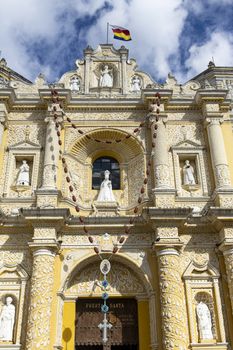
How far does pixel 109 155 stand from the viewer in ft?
43.0

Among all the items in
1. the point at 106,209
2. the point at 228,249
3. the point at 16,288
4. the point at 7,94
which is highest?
the point at 7,94

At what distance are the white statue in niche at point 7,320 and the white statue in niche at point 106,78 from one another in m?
7.55

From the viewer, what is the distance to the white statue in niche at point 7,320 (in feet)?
30.9

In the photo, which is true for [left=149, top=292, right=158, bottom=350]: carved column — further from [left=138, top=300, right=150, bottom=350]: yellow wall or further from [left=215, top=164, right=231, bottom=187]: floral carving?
[left=215, top=164, right=231, bottom=187]: floral carving

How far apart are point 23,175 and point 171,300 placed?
5.40m

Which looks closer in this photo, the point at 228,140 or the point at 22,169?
the point at 22,169

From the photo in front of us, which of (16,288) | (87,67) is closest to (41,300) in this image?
(16,288)

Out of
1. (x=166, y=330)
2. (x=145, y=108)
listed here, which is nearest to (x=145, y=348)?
(x=166, y=330)

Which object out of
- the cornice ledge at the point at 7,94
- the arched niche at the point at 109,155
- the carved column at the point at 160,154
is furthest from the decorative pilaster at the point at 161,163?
the cornice ledge at the point at 7,94

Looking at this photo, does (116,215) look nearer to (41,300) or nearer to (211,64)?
(41,300)

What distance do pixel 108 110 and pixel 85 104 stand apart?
0.75 metres

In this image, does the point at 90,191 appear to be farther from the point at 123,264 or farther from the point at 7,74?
the point at 7,74

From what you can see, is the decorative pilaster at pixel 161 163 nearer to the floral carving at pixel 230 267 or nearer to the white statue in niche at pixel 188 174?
the white statue in niche at pixel 188 174

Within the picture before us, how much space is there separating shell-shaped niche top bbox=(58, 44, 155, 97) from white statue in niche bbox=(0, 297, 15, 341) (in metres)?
6.98
